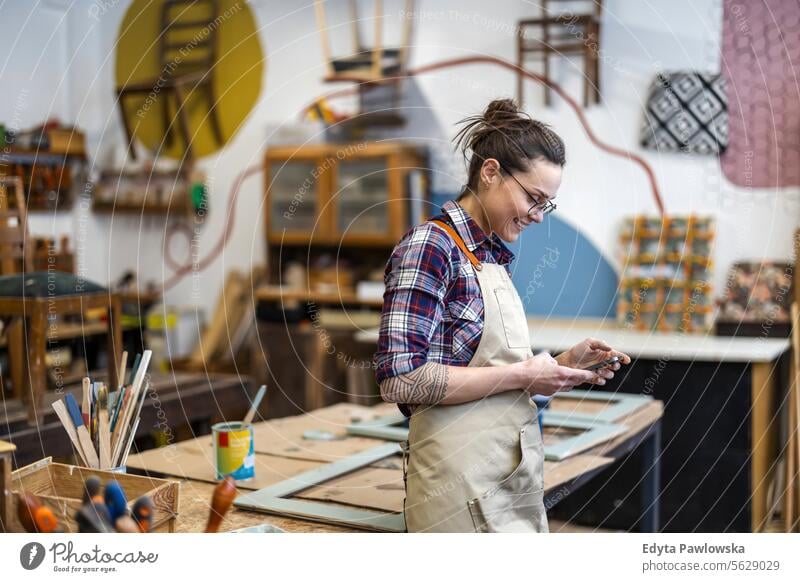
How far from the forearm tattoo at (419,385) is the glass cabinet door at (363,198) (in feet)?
11.0

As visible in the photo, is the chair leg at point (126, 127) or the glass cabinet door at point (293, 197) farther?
the chair leg at point (126, 127)

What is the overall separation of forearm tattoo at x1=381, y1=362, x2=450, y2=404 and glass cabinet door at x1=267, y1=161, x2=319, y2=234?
3.67 metres

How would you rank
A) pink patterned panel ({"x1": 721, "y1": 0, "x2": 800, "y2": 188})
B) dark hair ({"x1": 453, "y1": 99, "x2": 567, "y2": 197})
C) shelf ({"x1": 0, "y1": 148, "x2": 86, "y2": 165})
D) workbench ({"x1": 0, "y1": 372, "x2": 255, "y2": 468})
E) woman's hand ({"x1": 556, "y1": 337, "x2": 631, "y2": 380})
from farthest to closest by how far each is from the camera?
shelf ({"x1": 0, "y1": 148, "x2": 86, "y2": 165}) → pink patterned panel ({"x1": 721, "y1": 0, "x2": 800, "y2": 188}) → workbench ({"x1": 0, "y1": 372, "x2": 255, "y2": 468}) → woman's hand ({"x1": 556, "y1": 337, "x2": 631, "y2": 380}) → dark hair ({"x1": 453, "y1": 99, "x2": 567, "y2": 197})

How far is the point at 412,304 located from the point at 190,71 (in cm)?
442

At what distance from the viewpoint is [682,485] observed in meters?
3.64

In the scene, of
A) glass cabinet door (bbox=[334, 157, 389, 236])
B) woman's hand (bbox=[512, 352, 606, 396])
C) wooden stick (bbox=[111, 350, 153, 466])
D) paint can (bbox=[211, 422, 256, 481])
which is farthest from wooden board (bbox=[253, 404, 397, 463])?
glass cabinet door (bbox=[334, 157, 389, 236])

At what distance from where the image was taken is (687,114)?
4.16 meters

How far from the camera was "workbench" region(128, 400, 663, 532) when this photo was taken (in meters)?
1.76

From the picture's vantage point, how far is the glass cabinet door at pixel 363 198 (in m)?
4.86

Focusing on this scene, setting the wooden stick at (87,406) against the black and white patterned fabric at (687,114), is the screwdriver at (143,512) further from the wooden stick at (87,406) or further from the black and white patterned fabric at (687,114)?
the black and white patterned fabric at (687,114)

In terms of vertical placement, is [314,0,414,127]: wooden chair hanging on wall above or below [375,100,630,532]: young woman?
above

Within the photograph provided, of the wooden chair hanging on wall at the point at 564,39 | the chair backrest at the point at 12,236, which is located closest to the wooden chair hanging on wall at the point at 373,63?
the wooden chair hanging on wall at the point at 564,39

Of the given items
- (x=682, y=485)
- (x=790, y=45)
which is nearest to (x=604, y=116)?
(x=790, y=45)

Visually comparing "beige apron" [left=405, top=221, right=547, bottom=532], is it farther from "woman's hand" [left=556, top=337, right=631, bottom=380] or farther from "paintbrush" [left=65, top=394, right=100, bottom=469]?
"paintbrush" [left=65, top=394, right=100, bottom=469]
